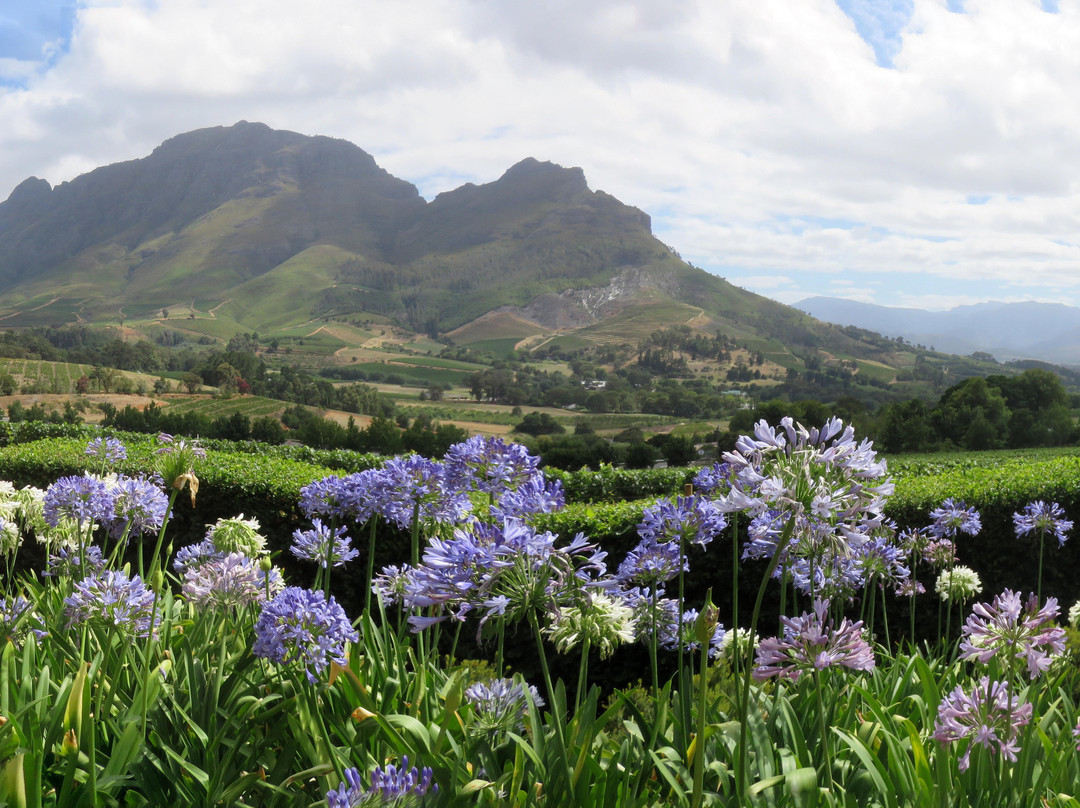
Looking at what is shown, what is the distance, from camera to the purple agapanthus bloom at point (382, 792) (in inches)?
58.5

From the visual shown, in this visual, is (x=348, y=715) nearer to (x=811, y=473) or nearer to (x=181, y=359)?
(x=811, y=473)

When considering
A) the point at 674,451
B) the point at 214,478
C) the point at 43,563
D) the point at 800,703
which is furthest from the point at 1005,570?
the point at 674,451

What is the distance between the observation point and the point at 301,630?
7.17 feet

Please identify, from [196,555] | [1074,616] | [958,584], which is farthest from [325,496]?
[1074,616]

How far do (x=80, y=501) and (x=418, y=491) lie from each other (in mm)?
1745

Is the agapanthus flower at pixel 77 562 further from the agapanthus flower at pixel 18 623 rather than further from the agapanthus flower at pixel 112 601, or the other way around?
the agapanthus flower at pixel 112 601

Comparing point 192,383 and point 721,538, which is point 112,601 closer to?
point 721,538

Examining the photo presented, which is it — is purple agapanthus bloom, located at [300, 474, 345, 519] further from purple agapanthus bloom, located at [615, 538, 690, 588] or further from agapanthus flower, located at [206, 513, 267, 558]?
purple agapanthus bloom, located at [615, 538, 690, 588]

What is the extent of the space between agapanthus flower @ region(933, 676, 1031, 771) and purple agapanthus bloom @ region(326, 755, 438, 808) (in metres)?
1.33

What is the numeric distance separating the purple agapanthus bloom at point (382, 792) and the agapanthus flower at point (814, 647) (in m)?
0.87

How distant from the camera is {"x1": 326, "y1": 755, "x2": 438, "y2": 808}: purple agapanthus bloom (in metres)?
1.49

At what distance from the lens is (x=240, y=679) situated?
103 inches

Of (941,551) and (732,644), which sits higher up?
(941,551)

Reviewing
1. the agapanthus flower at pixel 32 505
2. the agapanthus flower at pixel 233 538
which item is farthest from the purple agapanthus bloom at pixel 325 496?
the agapanthus flower at pixel 32 505
